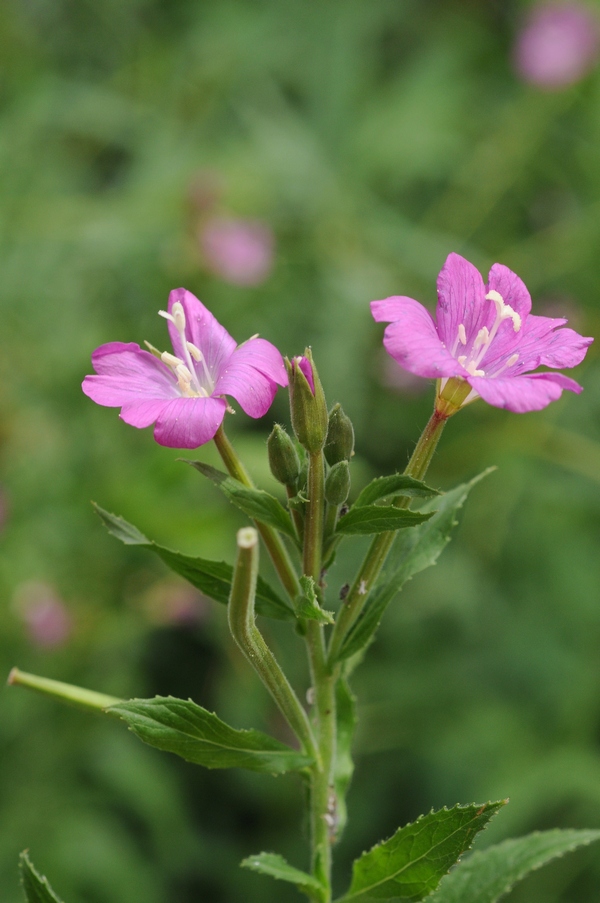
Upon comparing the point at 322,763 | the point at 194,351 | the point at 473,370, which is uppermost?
the point at 473,370

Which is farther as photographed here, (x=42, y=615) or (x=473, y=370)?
(x=42, y=615)

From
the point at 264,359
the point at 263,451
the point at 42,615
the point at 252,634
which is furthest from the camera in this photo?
the point at 263,451

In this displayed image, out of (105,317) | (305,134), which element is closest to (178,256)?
(105,317)

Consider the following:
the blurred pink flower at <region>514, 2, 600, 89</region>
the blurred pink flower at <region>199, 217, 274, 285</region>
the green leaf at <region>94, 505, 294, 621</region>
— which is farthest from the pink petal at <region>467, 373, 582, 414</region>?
the blurred pink flower at <region>514, 2, 600, 89</region>

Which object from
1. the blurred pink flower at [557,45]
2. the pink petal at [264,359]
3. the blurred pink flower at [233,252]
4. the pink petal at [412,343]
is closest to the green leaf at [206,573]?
the pink petal at [264,359]

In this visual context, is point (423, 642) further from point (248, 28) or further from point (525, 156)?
point (248, 28)

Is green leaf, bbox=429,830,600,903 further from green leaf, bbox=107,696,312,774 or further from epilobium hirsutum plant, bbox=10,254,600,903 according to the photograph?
green leaf, bbox=107,696,312,774

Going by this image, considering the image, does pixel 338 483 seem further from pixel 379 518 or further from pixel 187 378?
pixel 187 378

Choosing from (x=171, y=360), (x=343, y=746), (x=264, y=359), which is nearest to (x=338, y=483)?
(x=264, y=359)
